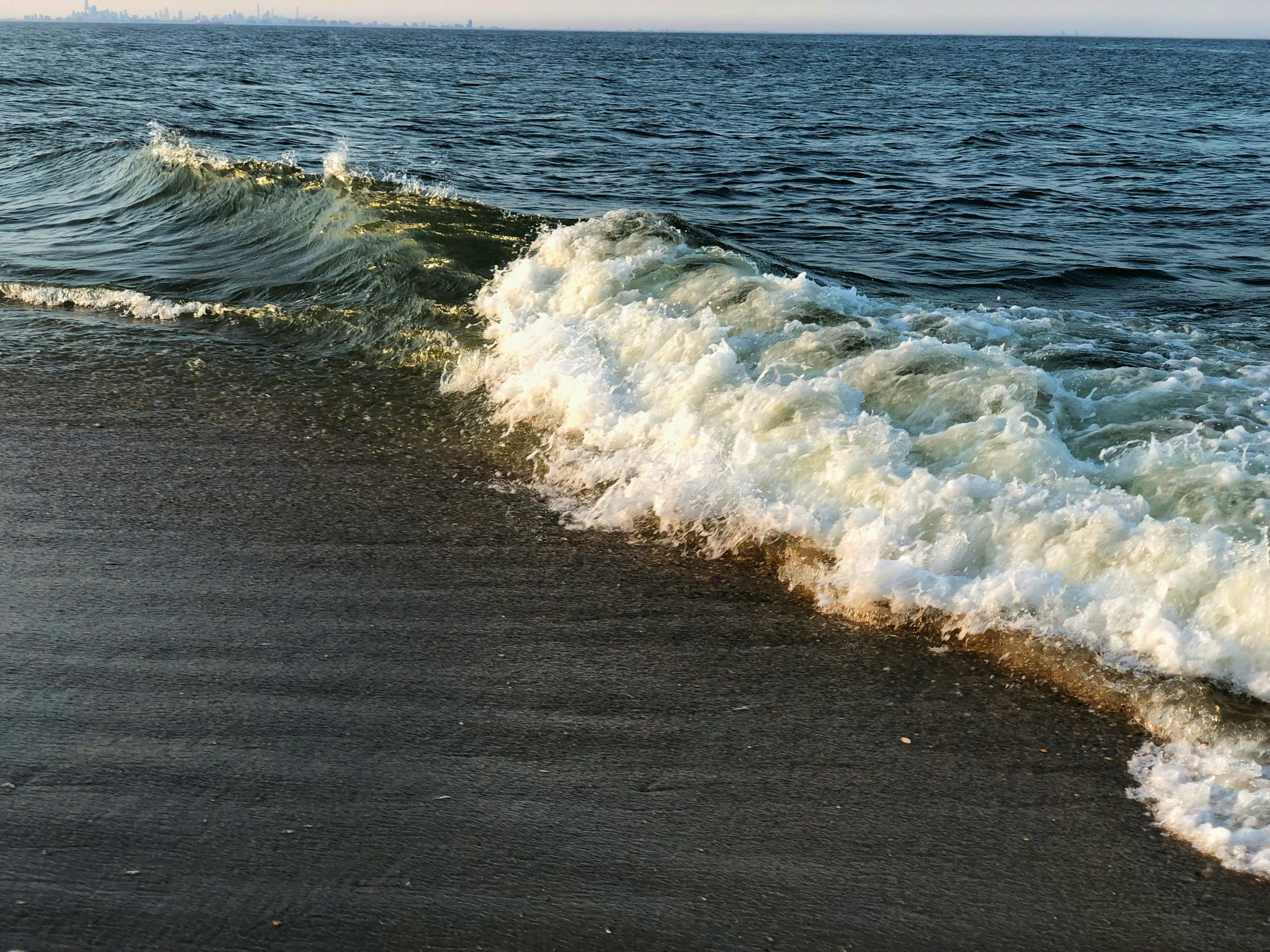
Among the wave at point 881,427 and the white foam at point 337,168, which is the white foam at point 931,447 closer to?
the wave at point 881,427

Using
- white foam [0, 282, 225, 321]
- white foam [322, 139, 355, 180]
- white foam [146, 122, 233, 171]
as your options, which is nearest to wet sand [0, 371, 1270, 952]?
white foam [0, 282, 225, 321]

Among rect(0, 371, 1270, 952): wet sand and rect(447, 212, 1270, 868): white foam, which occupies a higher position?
rect(447, 212, 1270, 868): white foam

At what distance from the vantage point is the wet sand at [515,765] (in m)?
2.62

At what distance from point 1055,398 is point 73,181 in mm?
13107

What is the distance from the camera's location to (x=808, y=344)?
20.4 ft

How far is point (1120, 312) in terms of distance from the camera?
8.55 m

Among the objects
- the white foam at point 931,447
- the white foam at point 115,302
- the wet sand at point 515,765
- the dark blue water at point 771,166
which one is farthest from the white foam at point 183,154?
the wet sand at point 515,765

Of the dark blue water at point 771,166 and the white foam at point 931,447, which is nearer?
the white foam at point 931,447

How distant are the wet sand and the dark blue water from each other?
534cm

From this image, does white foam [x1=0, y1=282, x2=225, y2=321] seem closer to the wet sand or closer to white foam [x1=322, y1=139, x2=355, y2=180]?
the wet sand

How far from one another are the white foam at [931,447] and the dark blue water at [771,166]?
8.71 ft

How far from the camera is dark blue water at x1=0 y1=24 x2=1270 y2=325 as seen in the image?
33.2ft

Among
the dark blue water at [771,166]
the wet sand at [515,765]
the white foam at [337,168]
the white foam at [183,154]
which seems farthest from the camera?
the white foam at [183,154]

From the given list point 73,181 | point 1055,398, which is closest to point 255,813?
point 1055,398
